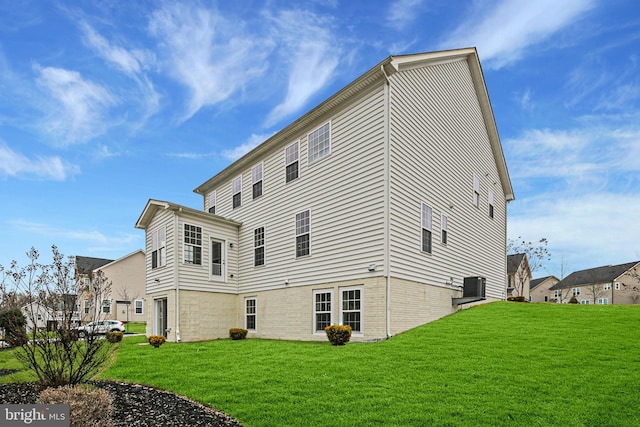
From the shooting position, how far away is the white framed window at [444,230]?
16.4 metres

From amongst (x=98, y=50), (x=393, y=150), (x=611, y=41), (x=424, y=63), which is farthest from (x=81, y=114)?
(x=611, y=41)

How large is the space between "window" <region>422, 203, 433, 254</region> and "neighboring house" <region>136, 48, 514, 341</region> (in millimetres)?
72

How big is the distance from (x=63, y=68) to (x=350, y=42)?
9.64m

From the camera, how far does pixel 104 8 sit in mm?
11820

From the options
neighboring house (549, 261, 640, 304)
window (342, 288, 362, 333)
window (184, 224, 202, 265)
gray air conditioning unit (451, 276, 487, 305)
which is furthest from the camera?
neighboring house (549, 261, 640, 304)

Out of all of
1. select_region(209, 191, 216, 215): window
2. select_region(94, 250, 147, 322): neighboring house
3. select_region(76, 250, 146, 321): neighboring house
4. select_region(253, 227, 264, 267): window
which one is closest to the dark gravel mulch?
select_region(253, 227, 264, 267): window

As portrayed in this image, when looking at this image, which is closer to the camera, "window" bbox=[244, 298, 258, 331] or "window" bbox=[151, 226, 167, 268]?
"window" bbox=[244, 298, 258, 331]

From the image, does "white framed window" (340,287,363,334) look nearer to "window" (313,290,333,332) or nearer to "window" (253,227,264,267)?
"window" (313,290,333,332)

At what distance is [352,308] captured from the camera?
13.9 metres

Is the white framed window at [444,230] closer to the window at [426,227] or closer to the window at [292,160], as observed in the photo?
the window at [426,227]

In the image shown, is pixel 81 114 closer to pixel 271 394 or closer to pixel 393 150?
pixel 393 150

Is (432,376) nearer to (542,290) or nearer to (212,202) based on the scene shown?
(212,202)

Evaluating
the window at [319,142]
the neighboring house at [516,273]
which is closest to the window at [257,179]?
the window at [319,142]

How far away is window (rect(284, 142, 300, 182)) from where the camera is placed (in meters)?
17.3
